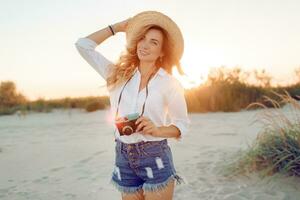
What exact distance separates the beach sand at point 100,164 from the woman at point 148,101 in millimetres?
2189

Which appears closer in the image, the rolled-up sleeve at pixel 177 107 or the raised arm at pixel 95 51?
the rolled-up sleeve at pixel 177 107

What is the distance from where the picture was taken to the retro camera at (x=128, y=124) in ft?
8.20

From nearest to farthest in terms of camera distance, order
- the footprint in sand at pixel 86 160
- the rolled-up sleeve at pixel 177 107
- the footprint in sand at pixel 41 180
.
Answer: the rolled-up sleeve at pixel 177 107 → the footprint in sand at pixel 41 180 → the footprint in sand at pixel 86 160

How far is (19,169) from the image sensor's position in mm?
6879

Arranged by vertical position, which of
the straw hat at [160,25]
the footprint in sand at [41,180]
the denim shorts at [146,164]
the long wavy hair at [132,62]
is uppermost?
Answer: the straw hat at [160,25]

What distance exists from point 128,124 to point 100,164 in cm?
435

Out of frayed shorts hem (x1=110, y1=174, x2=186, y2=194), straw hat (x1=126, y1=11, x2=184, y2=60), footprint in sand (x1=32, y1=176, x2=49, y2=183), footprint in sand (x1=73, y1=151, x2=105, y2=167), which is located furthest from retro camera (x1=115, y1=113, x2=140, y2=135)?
footprint in sand (x1=73, y1=151, x2=105, y2=167)

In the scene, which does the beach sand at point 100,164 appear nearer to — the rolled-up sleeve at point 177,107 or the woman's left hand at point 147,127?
the rolled-up sleeve at point 177,107

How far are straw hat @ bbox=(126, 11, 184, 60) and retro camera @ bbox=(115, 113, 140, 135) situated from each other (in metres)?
0.50

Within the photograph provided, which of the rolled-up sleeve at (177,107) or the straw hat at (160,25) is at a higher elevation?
the straw hat at (160,25)

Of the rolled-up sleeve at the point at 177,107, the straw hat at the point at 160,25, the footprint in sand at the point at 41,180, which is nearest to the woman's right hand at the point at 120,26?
the straw hat at the point at 160,25

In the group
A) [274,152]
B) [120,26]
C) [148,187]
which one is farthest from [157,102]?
[274,152]

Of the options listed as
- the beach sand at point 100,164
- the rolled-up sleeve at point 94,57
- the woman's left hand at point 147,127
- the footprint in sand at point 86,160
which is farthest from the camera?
the footprint in sand at point 86,160

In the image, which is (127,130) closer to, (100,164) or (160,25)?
(160,25)
